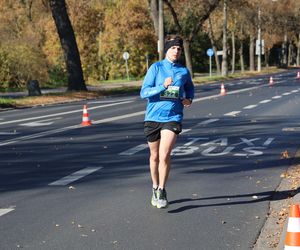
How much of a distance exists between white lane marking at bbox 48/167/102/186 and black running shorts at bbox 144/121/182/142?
2.08 metres

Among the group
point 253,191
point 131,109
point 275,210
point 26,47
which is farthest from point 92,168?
point 26,47

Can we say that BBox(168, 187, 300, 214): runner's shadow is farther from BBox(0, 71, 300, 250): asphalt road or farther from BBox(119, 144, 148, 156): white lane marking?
BBox(119, 144, 148, 156): white lane marking

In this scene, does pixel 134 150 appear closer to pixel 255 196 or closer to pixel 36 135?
pixel 36 135

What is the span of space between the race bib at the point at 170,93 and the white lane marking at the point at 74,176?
2463 mm

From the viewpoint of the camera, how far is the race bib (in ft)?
21.9

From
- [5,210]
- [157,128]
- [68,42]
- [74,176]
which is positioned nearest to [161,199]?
[157,128]

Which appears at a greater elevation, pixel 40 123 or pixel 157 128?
pixel 157 128

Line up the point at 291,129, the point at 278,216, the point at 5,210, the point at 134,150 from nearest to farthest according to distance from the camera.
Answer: the point at 278,216
the point at 5,210
the point at 134,150
the point at 291,129

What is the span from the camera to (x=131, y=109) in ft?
74.3

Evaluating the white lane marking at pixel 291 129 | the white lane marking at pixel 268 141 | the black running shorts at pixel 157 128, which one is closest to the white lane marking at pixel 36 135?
the white lane marking at pixel 268 141

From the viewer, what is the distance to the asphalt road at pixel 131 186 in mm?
5871

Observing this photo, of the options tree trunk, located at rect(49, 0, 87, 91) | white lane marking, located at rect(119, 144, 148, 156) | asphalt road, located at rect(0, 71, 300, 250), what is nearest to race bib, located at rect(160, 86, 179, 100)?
asphalt road, located at rect(0, 71, 300, 250)

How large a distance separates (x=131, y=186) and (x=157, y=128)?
5.61 feet

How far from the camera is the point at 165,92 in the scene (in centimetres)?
669
